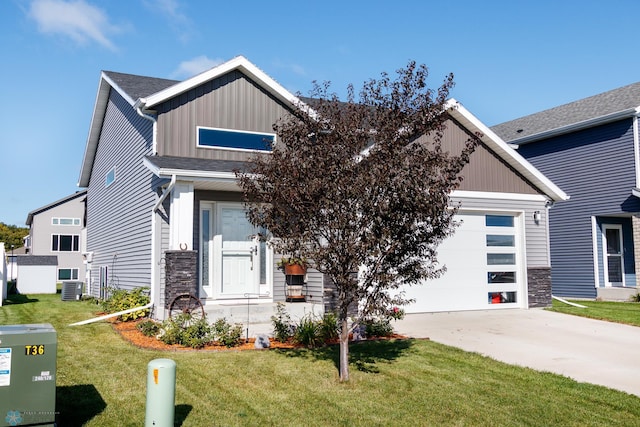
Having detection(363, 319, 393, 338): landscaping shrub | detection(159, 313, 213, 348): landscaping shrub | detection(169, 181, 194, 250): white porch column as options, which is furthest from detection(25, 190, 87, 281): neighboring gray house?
detection(363, 319, 393, 338): landscaping shrub

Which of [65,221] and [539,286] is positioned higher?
[65,221]

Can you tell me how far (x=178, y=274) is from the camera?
1091cm

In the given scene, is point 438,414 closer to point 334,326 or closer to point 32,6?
point 334,326

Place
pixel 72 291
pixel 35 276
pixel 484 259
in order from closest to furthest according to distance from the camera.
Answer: pixel 484 259 < pixel 72 291 < pixel 35 276

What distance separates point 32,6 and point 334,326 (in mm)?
10102

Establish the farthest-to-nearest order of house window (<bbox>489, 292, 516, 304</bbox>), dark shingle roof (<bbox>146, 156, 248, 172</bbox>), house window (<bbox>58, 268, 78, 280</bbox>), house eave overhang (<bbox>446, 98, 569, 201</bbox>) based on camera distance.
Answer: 1. house window (<bbox>58, 268, 78, 280</bbox>)
2. house window (<bbox>489, 292, 516, 304</bbox>)
3. house eave overhang (<bbox>446, 98, 569, 201</bbox>)
4. dark shingle roof (<bbox>146, 156, 248, 172</bbox>)

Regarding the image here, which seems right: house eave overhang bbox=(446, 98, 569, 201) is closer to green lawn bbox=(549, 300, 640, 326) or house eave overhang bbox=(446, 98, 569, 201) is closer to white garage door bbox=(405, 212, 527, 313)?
white garage door bbox=(405, 212, 527, 313)

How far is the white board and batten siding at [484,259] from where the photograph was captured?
13891 mm

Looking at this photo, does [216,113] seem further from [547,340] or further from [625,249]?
[625,249]

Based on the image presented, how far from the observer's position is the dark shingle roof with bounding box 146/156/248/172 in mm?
11125

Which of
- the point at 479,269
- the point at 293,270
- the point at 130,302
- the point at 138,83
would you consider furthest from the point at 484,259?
the point at 138,83

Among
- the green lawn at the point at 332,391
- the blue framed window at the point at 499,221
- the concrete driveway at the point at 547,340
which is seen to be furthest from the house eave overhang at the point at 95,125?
the blue framed window at the point at 499,221

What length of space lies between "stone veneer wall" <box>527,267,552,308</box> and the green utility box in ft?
42.0

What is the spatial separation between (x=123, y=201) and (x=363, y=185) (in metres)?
11.3
